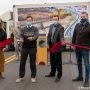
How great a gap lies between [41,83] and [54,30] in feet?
5.66

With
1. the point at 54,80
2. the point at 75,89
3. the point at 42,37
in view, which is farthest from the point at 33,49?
the point at 42,37

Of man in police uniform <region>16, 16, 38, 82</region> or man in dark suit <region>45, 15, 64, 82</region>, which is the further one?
man in dark suit <region>45, 15, 64, 82</region>

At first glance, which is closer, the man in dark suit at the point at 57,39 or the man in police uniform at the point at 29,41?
the man in police uniform at the point at 29,41

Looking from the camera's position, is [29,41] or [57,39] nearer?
[29,41]

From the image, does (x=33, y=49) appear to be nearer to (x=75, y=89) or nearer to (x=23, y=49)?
(x=23, y=49)

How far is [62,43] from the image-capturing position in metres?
13.1

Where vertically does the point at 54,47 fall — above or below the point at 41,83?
above

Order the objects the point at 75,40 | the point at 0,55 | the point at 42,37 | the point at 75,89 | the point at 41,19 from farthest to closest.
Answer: the point at 41,19 < the point at 42,37 < the point at 0,55 < the point at 75,40 < the point at 75,89

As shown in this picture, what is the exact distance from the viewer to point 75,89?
11914mm

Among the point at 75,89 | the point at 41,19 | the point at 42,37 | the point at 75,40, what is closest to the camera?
the point at 75,89

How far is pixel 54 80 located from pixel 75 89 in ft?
5.89

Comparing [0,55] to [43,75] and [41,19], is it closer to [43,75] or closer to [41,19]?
[43,75]

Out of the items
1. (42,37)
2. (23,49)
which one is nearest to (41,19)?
(42,37)

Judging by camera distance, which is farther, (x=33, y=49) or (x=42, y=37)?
(x=42, y=37)
